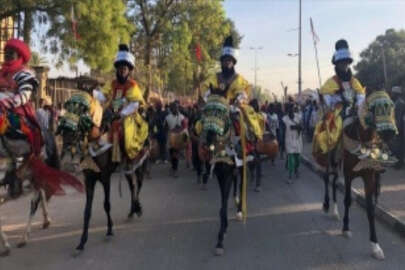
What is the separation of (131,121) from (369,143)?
3.59m

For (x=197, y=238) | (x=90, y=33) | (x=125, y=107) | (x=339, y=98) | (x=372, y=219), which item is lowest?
(x=197, y=238)

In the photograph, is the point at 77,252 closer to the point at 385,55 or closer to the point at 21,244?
the point at 21,244

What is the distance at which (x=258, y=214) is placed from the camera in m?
9.29

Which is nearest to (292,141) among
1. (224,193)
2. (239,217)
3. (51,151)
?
(239,217)

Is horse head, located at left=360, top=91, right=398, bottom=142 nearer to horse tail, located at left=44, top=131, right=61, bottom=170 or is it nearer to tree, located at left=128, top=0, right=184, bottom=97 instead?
horse tail, located at left=44, top=131, right=61, bottom=170

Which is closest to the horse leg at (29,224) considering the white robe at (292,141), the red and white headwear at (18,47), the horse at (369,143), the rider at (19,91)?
the rider at (19,91)

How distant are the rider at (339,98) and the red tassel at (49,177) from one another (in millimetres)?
3923

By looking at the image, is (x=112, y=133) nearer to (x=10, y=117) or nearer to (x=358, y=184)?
(x=10, y=117)

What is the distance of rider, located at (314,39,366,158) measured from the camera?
24.9 ft

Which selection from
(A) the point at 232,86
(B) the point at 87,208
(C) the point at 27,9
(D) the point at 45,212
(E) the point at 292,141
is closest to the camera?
(B) the point at 87,208

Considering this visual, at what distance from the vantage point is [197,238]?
7.66 meters

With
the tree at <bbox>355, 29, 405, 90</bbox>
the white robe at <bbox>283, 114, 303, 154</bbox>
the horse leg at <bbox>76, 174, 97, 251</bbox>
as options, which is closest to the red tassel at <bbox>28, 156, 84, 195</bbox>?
the horse leg at <bbox>76, 174, 97, 251</bbox>

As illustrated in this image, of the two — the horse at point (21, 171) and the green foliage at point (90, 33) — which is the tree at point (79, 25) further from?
the horse at point (21, 171)

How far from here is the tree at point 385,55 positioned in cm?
4822
